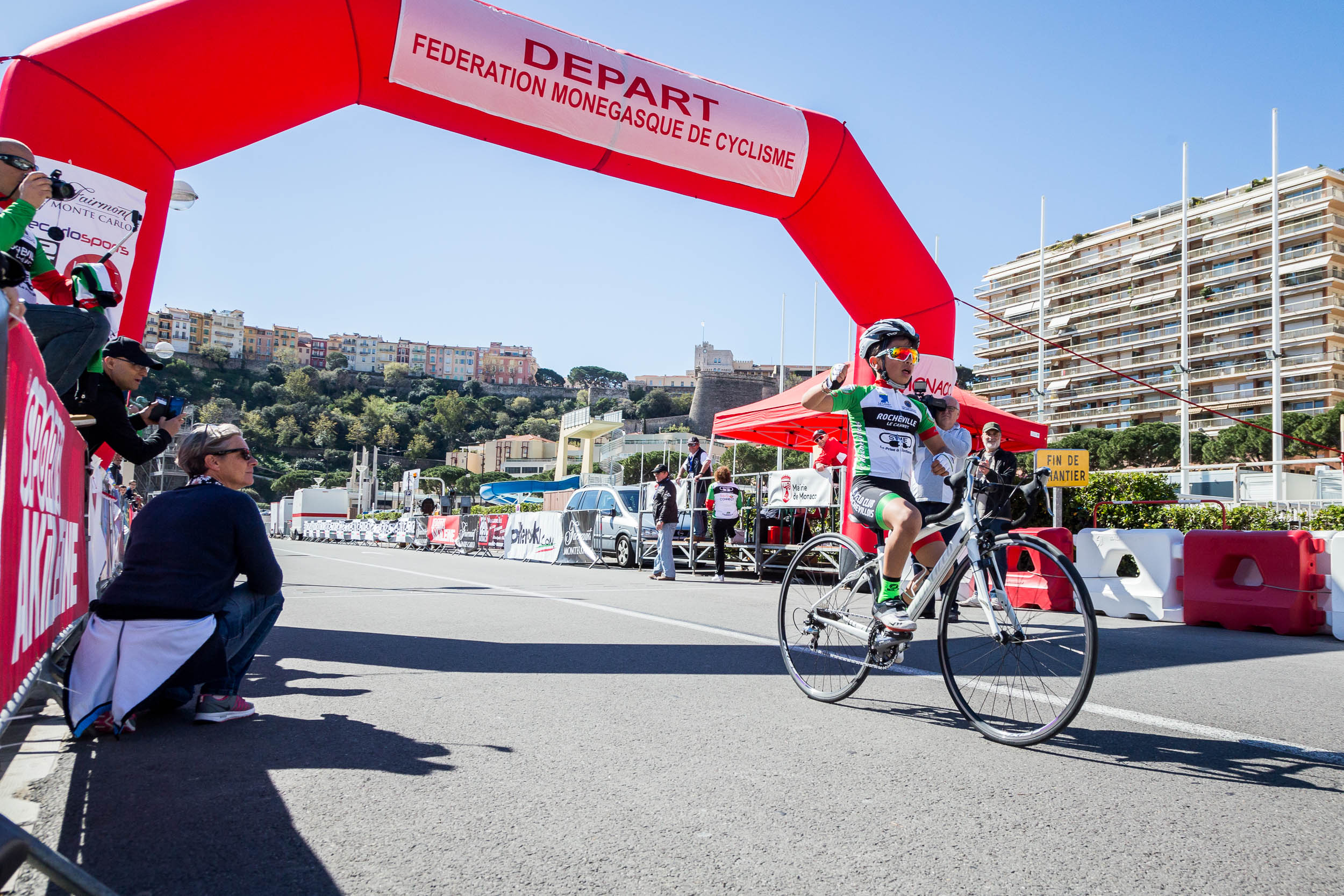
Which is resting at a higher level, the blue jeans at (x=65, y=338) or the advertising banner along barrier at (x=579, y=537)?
the blue jeans at (x=65, y=338)

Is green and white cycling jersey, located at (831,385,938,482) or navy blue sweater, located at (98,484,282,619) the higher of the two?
green and white cycling jersey, located at (831,385,938,482)

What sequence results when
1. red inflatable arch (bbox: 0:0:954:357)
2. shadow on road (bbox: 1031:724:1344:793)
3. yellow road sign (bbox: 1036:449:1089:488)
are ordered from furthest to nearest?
1. yellow road sign (bbox: 1036:449:1089:488)
2. red inflatable arch (bbox: 0:0:954:357)
3. shadow on road (bbox: 1031:724:1344:793)

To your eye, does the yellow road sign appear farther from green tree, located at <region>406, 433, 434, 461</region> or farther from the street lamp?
green tree, located at <region>406, 433, 434, 461</region>

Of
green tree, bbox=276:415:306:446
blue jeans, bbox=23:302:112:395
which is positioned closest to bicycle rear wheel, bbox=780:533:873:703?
blue jeans, bbox=23:302:112:395

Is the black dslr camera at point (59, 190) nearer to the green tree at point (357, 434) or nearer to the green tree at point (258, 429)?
the green tree at point (258, 429)

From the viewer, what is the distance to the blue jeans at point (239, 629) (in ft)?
12.7

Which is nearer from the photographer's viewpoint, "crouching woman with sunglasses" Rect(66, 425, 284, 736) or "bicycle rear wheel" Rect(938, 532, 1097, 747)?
"bicycle rear wheel" Rect(938, 532, 1097, 747)

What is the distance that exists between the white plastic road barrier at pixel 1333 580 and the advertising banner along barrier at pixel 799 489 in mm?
6305

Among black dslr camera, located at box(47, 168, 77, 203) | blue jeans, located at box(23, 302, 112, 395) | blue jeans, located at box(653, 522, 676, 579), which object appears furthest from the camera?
blue jeans, located at box(653, 522, 676, 579)

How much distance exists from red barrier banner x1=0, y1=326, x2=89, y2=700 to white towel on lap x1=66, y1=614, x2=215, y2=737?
0.17 m

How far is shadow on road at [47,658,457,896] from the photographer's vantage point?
2219 millimetres

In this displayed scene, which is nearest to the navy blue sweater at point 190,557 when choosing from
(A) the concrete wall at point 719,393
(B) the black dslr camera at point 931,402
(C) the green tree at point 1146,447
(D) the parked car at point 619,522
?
(B) the black dslr camera at point 931,402

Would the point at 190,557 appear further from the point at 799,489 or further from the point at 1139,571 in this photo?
the point at 799,489

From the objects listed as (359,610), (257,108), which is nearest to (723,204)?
(257,108)
